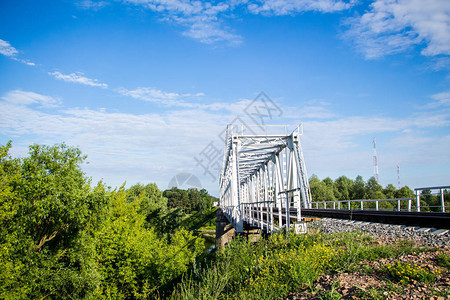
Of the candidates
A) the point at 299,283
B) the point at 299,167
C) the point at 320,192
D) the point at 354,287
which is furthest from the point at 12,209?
the point at 320,192

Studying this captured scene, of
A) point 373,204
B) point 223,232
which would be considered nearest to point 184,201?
point 373,204

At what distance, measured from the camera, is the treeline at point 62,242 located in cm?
1330

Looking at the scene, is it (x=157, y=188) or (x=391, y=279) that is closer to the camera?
(x=391, y=279)

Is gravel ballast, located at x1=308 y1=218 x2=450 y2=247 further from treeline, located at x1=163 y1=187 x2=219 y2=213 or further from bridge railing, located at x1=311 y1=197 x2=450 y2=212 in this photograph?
treeline, located at x1=163 y1=187 x2=219 y2=213

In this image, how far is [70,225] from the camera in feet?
49.9

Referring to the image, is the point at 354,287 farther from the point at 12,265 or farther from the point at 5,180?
the point at 5,180

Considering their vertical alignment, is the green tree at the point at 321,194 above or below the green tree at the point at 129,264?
above

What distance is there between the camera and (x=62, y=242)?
50.0ft

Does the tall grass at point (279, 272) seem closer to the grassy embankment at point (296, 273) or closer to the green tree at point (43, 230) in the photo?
the grassy embankment at point (296, 273)

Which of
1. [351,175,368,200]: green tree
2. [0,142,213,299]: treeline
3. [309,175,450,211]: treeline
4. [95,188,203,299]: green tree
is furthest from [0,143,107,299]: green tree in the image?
[351,175,368,200]: green tree

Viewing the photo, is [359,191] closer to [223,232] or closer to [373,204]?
[373,204]

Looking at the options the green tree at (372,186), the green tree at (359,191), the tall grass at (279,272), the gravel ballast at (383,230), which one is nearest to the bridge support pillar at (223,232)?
the gravel ballast at (383,230)

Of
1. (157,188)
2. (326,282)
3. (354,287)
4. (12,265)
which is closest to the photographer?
(354,287)

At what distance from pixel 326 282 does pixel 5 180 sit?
637 inches
